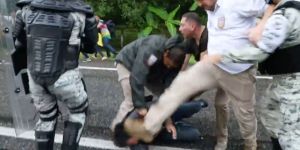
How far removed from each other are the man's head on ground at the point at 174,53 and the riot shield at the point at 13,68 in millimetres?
1151

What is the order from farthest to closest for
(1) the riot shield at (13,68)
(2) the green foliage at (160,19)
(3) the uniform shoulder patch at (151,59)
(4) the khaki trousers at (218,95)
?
(2) the green foliage at (160,19) → (1) the riot shield at (13,68) → (3) the uniform shoulder patch at (151,59) → (4) the khaki trousers at (218,95)

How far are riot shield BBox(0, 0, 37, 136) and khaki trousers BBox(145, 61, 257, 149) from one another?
5.23ft

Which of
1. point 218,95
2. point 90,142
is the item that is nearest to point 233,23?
point 218,95

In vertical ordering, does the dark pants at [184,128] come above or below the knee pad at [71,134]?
below

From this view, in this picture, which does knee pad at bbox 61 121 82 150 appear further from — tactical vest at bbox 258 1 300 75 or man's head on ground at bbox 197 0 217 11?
tactical vest at bbox 258 1 300 75

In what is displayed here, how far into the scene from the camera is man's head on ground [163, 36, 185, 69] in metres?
3.65

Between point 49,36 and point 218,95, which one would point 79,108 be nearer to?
point 49,36

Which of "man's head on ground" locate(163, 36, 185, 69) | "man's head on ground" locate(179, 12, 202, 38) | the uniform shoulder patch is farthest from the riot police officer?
"man's head on ground" locate(179, 12, 202, 38)

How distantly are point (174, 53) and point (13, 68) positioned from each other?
1.41 meters

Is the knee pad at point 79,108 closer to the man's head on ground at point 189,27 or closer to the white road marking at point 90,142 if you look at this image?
the white road marking at point 90,142

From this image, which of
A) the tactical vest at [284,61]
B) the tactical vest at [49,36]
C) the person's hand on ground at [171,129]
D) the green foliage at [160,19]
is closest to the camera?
the tactical vest at [284,61]

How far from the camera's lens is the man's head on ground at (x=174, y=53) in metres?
3.65

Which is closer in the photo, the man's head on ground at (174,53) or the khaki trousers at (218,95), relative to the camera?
the khaki trousers at (218,95)

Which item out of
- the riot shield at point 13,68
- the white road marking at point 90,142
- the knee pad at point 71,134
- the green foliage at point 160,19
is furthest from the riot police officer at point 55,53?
the green foliage at point 160,19
